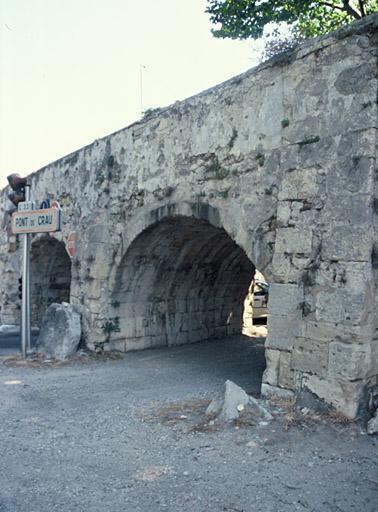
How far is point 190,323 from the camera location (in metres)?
8.08

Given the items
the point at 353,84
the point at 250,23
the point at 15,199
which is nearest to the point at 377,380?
the point at 353,84

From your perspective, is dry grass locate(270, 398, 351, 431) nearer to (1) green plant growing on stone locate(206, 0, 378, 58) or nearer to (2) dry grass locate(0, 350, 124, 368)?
(2) dry grass locate(0, 350, 124, 368)

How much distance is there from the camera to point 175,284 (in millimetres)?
7621

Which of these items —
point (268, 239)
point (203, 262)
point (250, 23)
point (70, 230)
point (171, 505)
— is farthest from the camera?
point (250, 23)

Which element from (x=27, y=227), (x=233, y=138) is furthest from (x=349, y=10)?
(x=27, y=227)

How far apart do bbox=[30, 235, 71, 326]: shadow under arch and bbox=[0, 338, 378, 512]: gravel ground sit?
5.72 metres

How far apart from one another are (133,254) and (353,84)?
3824 millimetres

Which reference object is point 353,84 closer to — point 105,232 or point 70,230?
point 105,232

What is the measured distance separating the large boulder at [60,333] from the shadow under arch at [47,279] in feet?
11.3

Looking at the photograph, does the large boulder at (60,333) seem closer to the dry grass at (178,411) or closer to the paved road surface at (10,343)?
the paved road surface at (10,343)

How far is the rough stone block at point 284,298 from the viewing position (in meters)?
4.28

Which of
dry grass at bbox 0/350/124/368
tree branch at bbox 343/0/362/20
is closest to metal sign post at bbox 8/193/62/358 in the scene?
dry grass at bbox 0/350/124/368

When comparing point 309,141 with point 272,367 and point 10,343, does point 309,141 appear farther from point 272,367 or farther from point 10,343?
point 10,343

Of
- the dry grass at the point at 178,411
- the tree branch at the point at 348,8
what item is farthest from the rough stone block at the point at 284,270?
the tree branch at the point at 348,8
